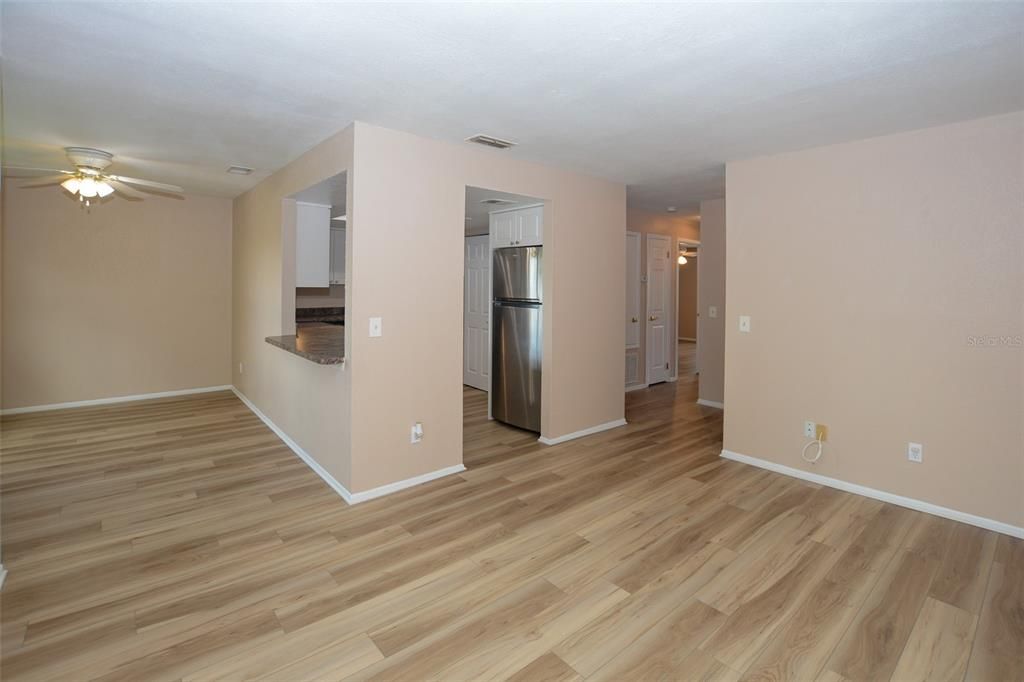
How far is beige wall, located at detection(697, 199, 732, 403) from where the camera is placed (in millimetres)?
6124

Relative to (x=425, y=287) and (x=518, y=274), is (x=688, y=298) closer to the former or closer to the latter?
(x=518, y=274)

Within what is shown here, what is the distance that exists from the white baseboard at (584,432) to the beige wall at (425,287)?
63mm

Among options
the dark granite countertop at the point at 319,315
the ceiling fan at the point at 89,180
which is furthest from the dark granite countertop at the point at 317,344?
the dark granite countertop at the point at 319,315

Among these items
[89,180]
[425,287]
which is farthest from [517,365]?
[89,180]

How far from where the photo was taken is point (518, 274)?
488 centimetres

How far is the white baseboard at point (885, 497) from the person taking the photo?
301 cm

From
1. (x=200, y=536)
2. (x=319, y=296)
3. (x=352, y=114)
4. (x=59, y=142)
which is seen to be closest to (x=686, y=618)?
(x=200, y=536)

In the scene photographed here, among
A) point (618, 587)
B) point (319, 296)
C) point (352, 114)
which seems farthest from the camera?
point (319, 296)

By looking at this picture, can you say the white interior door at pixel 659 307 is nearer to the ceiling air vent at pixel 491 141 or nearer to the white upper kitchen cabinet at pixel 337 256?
the ceiling air vent at pixel 491 141

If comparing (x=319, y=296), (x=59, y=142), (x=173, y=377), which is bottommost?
(x=173, y=377)

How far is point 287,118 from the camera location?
124 inches

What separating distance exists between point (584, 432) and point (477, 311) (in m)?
→ 2.50

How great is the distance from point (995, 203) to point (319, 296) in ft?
22.4

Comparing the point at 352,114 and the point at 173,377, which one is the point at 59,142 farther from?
the point at 173,377
